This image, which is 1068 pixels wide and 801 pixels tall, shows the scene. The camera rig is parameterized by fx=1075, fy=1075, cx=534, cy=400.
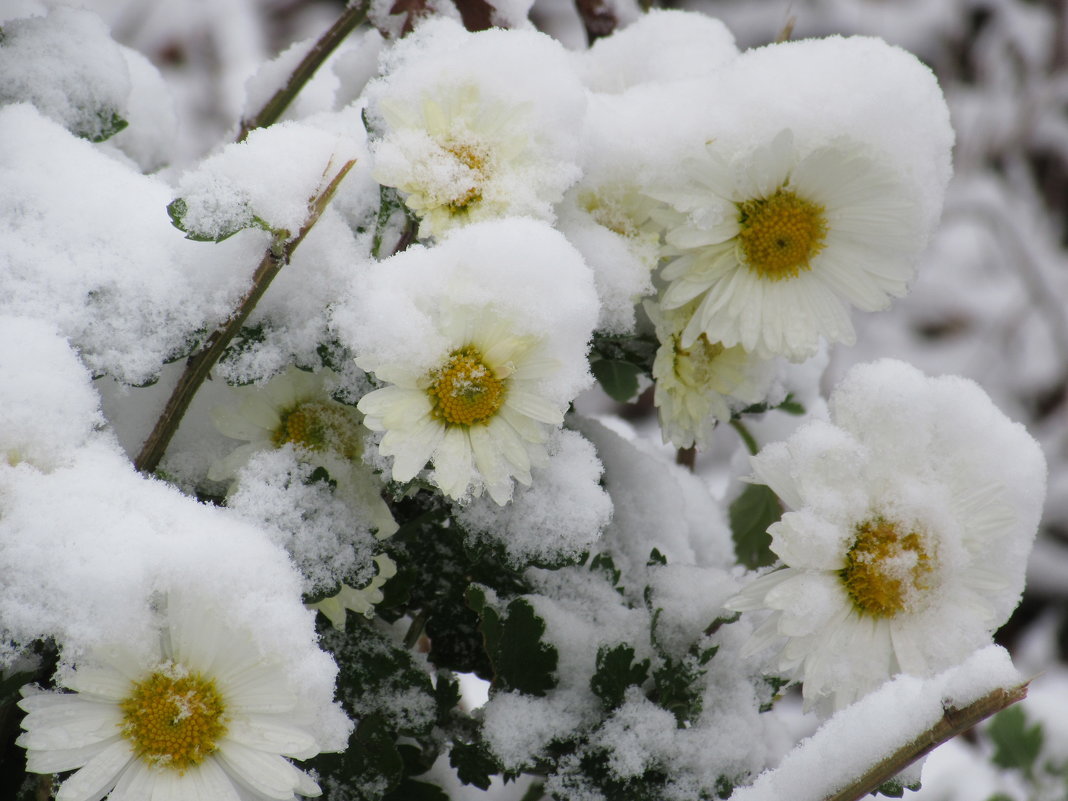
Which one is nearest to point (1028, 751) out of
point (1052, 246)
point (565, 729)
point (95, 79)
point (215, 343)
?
point (565, 729)

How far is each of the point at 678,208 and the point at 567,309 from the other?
0.11m

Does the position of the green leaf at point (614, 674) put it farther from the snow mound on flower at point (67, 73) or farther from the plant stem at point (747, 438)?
the snow mound on flower at point (67, 73)

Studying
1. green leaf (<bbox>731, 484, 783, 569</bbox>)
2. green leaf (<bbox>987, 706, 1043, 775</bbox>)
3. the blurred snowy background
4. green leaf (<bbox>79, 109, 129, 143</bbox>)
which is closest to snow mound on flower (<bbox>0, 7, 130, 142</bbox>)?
green leaf (<bbox>79, 109, 129, 143</bbox>)

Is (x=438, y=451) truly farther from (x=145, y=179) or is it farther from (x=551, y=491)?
(x=145, y=179)

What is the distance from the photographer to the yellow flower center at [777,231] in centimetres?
62

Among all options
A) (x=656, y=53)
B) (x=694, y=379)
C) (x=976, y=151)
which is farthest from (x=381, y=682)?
(x=976, y=151)

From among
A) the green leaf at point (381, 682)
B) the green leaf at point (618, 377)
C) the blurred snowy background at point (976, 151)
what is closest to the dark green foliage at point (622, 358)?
the green leaf at point (618, 377)

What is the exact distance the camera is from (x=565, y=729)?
1.94ft

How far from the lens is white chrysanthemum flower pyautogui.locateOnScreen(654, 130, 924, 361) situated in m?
0.61

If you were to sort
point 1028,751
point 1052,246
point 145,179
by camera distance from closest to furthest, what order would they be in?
point 145,179 < point 1028,751 < point 1052,246

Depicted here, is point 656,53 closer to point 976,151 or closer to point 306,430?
point 306,430

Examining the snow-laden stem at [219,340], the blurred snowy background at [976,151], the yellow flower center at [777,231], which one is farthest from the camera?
the blurred snowy background at [976,151]

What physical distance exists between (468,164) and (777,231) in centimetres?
19

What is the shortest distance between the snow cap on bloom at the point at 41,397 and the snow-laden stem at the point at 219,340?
0.11 feet
